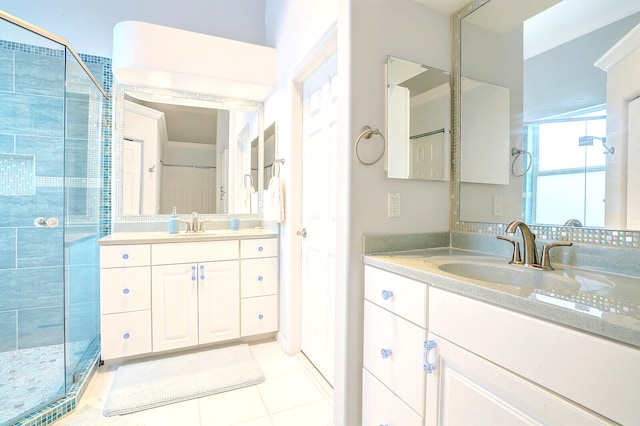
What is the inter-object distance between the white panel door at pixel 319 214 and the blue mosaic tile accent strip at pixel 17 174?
1.84 metres

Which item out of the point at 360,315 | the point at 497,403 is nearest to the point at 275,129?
the point at 360,315

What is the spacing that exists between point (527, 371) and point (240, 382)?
5.55 feet

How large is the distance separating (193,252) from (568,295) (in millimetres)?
2116

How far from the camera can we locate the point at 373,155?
4.50 ft

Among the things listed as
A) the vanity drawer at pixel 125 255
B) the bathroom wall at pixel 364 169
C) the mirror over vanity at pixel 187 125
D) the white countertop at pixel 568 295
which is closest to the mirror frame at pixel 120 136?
the mirror over vanity at pixel 187 125

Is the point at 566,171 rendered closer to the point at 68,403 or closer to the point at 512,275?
the point at 512,275

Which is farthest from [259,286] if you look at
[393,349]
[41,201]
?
[41,201]

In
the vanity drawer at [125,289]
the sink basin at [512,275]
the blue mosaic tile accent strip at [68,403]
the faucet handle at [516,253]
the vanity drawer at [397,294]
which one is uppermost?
the faucet handle at [516,253]

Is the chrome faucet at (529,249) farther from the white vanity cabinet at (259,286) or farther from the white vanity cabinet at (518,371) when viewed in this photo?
the white vanity cabinet at (259,286)

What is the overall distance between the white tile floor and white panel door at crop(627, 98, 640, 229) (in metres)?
1.54

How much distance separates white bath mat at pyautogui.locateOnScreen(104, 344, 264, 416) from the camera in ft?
5.60

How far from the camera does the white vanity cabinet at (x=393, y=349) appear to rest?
1032mm

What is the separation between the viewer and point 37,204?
6.73ft

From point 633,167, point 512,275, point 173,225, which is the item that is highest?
point 633,167
